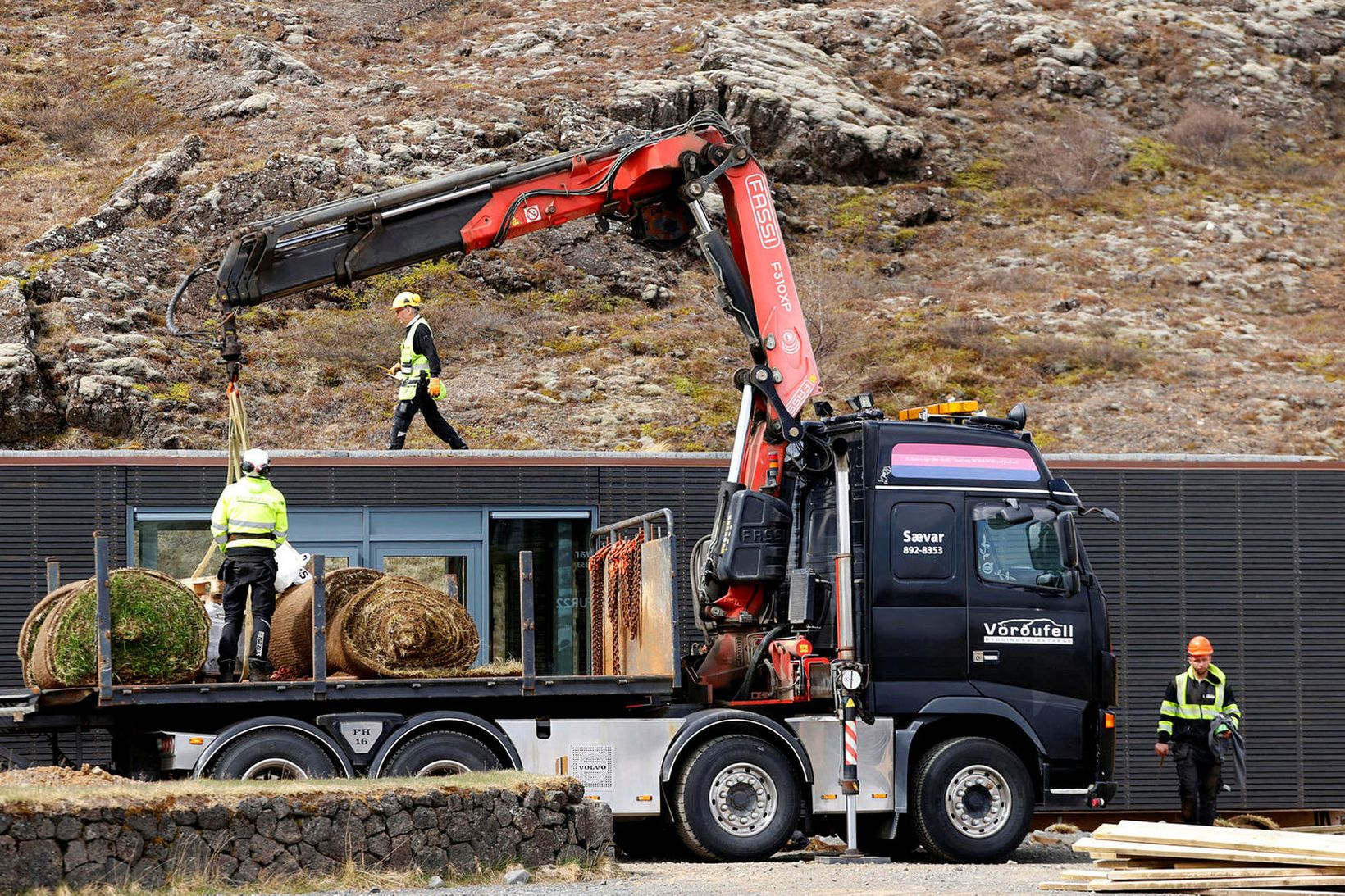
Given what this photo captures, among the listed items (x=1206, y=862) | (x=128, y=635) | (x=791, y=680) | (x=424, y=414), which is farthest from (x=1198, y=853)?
(x=424, y=414)

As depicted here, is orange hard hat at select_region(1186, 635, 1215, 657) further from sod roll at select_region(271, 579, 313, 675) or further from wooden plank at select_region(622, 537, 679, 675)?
sod roll at select_region(271, 579, 313, 675)

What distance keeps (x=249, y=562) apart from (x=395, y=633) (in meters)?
1.22

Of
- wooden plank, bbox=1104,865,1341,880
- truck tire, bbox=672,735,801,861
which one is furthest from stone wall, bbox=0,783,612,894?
wooden plank, bbox=1104,865,1341,880

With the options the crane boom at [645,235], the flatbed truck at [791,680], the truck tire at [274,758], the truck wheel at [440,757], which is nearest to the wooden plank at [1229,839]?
the flatbed truck at [791,680]

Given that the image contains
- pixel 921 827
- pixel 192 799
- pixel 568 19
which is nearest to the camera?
pixel 192 799

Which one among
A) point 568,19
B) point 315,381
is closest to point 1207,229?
point 568,19

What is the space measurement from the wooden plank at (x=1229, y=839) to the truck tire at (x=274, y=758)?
551 cm

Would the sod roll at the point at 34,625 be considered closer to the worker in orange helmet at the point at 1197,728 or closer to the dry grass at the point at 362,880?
the dry grass at the point at 362,880

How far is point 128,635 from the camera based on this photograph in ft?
38.4

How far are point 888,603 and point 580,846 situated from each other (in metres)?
3.37

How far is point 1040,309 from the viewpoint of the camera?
33688 mm

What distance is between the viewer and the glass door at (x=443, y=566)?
1678 cm

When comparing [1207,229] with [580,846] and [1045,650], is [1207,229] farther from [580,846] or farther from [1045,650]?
[580,846]

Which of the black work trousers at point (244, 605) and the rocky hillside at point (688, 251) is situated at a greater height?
the rocky hillside at point (688, 251)
